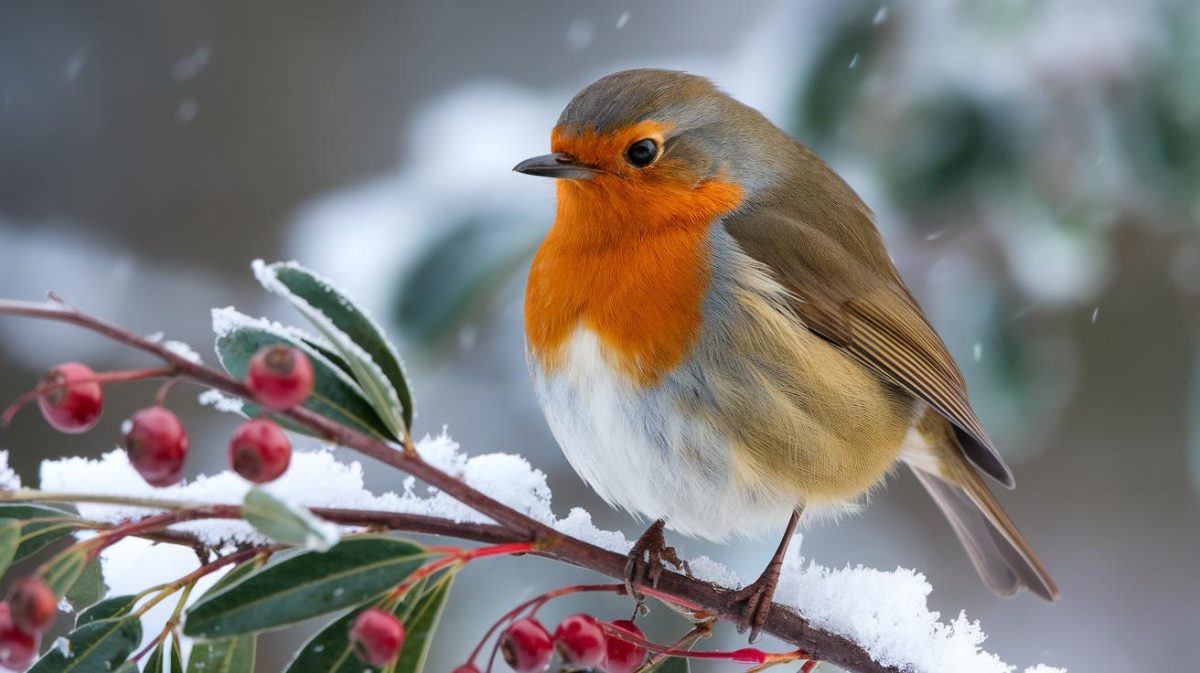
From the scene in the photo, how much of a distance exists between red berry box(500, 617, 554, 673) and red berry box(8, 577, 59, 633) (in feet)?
1.58

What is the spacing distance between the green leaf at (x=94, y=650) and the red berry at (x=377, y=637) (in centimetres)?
27

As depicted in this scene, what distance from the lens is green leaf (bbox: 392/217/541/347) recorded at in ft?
8.33

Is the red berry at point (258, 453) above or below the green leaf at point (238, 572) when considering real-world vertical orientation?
above

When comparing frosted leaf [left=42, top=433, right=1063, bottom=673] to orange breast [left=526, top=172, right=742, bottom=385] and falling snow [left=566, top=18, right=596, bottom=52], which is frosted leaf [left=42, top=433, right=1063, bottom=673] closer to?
orange breast [left=526, top=172, right=742, bottom=385]

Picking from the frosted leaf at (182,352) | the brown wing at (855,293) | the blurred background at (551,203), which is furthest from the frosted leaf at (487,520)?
the blurred background at (551,203)

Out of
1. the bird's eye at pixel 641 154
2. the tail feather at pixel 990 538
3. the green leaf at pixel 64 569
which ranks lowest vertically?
the green leaf at pixel 64 569

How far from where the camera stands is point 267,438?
110 centimetres

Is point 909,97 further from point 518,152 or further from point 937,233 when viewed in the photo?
point 518,152

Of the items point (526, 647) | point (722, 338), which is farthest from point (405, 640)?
point (722, 338)

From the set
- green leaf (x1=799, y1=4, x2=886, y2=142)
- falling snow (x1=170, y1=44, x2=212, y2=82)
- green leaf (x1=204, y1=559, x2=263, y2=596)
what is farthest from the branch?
falling snow (x1=170, y1=44, x2=212, y2=82)

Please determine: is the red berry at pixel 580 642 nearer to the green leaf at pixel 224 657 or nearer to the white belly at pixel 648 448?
the green leaf at pixel 224 657

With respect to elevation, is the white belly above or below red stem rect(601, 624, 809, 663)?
above

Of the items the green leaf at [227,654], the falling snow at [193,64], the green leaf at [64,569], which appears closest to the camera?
the green leaf at [64,569]

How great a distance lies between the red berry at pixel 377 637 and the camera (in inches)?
46.0
